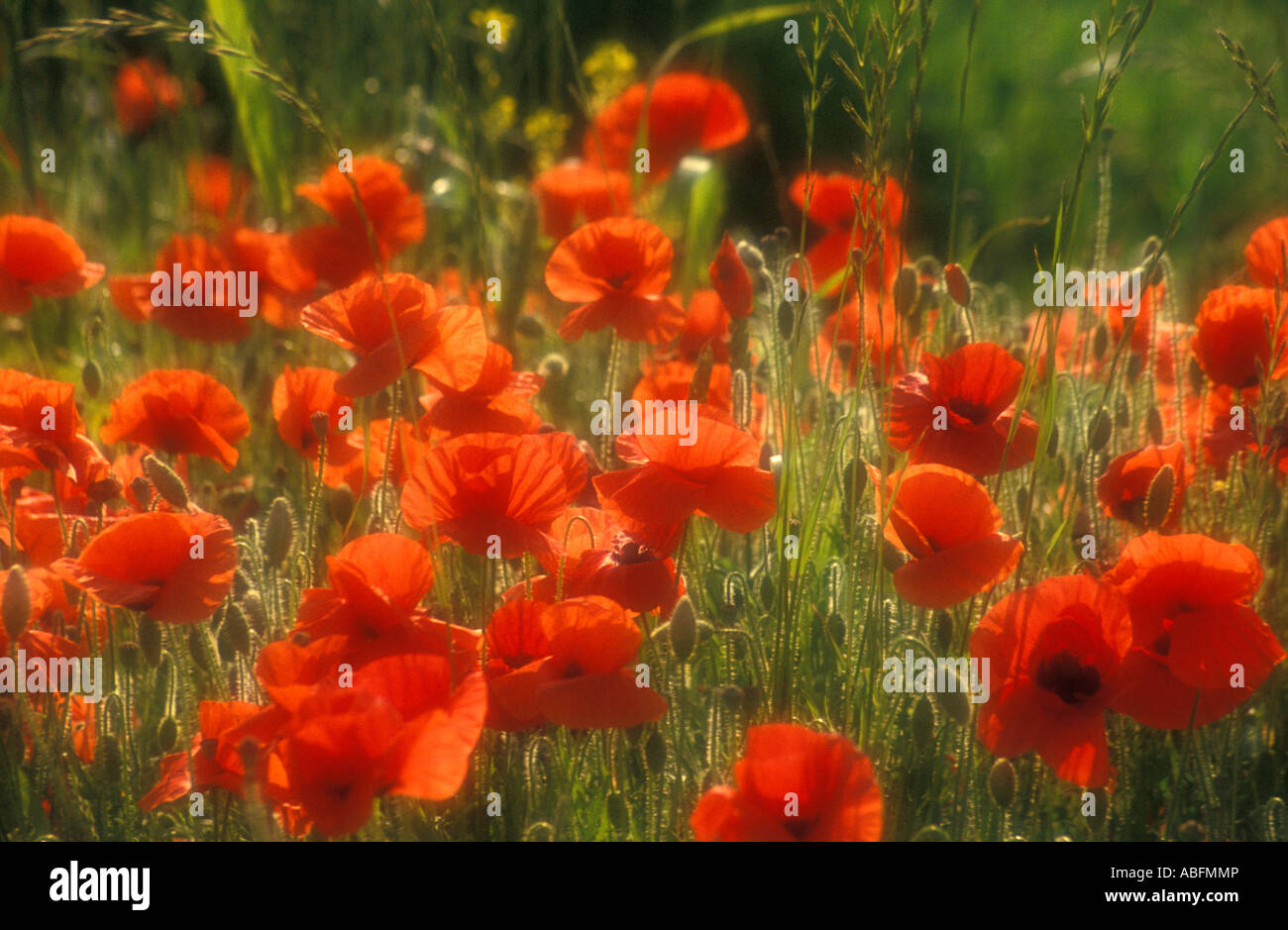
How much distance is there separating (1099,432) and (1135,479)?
9cm

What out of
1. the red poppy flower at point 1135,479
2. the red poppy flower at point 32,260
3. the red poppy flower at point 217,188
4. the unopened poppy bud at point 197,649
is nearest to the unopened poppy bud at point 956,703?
the red poppy flower at point 1135,479

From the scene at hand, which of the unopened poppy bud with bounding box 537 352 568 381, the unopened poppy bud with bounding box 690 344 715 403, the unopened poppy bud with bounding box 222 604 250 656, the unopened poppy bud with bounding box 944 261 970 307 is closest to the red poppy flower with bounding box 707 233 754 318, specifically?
the unopened poppy bud with bounding box 690 344 715 403

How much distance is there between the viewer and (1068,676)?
124 centimetres

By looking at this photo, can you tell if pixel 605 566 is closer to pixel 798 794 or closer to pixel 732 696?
pixel 732 696

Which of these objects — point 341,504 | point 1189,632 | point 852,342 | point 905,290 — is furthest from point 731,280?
point 1189,632

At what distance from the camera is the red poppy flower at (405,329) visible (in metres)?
1.45

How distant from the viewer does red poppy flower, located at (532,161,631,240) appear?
2420 millimetres

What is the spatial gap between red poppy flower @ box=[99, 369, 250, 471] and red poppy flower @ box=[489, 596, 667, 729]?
627 millimetres

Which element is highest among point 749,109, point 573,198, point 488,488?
point 749,109

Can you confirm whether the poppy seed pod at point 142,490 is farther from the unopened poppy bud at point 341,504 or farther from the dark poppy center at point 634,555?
the dark poppy center at point 634,555

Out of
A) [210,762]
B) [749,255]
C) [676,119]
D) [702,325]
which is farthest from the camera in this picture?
[676,119]

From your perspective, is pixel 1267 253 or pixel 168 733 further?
pixel 1267 253

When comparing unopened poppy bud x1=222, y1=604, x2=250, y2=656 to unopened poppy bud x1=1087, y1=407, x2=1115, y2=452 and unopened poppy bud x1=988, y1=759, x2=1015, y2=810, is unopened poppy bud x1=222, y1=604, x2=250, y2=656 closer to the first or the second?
unopened poppy bud x1=988, y1=759, x2=1015, y2=810

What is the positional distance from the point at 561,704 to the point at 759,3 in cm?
411
